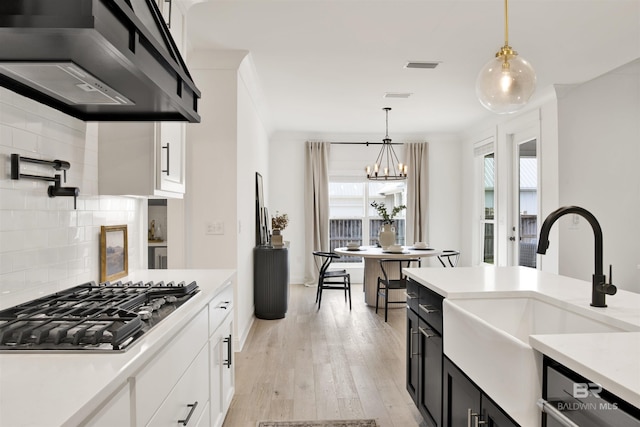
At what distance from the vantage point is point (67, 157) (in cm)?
175

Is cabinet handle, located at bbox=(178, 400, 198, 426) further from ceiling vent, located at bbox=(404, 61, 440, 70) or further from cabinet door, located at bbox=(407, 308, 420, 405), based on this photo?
ceiling vent, located at bbox=(404, 61, 440, 70)

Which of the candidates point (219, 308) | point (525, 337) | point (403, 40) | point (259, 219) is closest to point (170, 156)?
point (219, 308)

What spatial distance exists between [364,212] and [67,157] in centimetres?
591

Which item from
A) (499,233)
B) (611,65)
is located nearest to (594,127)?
(611,65)

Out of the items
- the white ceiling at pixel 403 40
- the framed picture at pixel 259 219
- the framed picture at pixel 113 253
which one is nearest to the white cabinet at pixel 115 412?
the framed picture at pixel 113 253

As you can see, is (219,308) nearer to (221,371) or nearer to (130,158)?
(221,371)

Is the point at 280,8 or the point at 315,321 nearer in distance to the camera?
the point at 280,8

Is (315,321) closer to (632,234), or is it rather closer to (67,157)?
(67,157)

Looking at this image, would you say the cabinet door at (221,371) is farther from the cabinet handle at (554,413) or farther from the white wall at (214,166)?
the cabinet handle at (554,413)

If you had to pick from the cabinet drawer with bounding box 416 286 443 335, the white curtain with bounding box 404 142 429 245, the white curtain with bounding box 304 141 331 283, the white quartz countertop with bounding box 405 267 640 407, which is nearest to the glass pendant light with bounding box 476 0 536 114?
the white quartz countertop with bounding box 405 267 640 407

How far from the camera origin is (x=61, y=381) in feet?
2.85

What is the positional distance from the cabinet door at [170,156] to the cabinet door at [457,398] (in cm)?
165

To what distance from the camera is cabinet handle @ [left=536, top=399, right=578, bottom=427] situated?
0.94 metres

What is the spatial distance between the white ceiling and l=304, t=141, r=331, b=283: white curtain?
6.63ft
